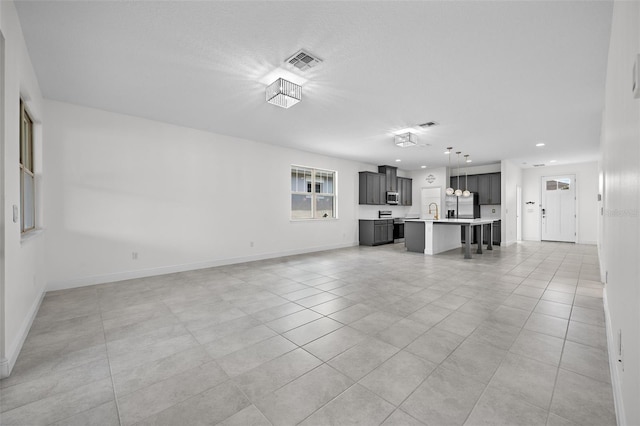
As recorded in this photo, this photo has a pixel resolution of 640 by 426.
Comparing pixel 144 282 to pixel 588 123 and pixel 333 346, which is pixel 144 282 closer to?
pixel 333 346

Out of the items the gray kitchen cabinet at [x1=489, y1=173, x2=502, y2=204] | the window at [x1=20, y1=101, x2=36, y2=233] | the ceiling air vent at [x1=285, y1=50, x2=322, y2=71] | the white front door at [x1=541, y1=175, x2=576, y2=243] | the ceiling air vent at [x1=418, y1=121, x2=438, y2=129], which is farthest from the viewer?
the white front door at [x1=541, y1=175, x2=576, y2=243]

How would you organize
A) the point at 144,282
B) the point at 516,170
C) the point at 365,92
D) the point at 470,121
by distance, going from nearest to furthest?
the point at 365,92
the point at 144,282
the point at 470,121
the point at 516,170

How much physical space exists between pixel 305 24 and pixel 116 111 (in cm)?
376

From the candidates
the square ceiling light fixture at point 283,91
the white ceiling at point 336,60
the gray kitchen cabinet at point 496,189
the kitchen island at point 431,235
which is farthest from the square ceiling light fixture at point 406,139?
the gray kitchen cabinet at point 496,189

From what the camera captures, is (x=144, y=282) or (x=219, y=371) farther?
(x=144, y=282)

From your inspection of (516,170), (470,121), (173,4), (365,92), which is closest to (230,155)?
(365,92)

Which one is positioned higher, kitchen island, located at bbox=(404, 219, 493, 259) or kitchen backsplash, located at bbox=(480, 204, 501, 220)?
kitchen backsplash, located at bbox=(480, 204, 501, 220)

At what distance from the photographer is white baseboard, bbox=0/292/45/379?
193 cm

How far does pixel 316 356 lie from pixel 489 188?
30.8 feet

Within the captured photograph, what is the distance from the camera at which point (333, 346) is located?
2336 mm

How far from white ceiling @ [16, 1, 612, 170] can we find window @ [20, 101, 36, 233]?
1.90ft

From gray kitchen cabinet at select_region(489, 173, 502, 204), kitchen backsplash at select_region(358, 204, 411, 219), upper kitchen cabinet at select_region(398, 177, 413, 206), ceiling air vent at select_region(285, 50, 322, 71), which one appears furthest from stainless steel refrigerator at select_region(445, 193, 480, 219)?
ceiling air vent at select_region(285, 50, 322, 71)

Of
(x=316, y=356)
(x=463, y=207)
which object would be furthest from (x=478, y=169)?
(x=316, y=356)

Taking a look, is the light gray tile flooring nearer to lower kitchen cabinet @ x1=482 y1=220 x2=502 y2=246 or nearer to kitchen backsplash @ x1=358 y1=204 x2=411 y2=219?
lower kitchen cabinet @ x1=482 y1=220 x2=502 y2=246
